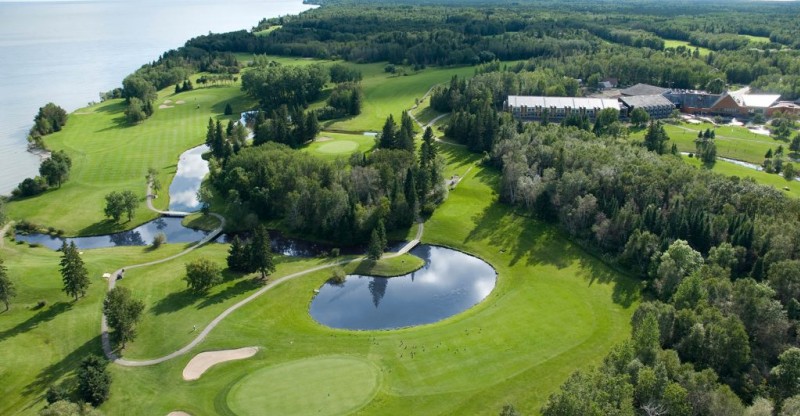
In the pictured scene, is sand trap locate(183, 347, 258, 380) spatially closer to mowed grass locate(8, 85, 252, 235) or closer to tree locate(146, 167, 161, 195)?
mowed grass locate(8, 85, 252, 235)

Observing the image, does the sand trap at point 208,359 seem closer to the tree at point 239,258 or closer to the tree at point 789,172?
the tree at point 239,258

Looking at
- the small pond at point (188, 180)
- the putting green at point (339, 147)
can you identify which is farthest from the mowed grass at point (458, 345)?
the putting green at point (339, 147)

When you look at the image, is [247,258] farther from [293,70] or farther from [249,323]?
[293,70]

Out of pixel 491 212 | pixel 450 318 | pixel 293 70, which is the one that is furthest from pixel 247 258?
pixel 293 70

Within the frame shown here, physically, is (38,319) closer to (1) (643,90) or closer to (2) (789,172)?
(2) (789,172)

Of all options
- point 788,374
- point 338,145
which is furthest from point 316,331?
point 338,145
